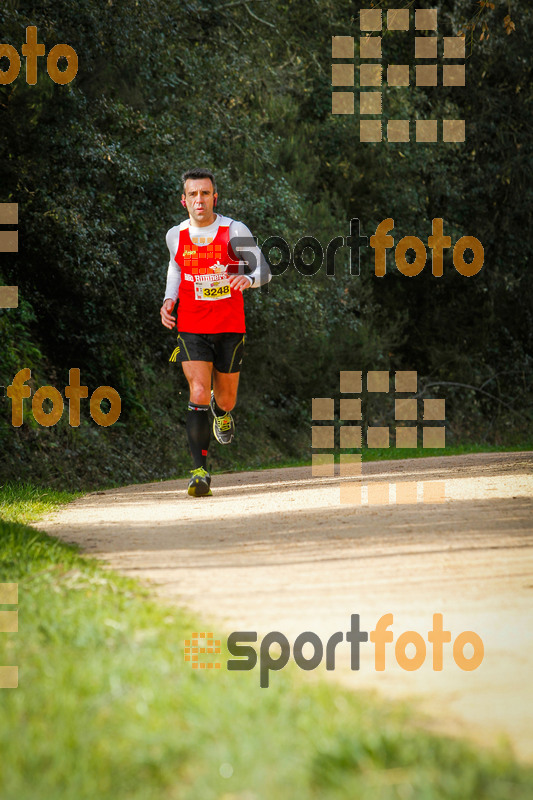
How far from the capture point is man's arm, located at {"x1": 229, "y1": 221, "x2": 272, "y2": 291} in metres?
8.43

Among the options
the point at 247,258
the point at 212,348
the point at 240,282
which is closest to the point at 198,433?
the point at 212,348

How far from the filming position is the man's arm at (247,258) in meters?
8.43

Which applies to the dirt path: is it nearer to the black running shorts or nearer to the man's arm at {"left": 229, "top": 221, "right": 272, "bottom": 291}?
the black running shorts

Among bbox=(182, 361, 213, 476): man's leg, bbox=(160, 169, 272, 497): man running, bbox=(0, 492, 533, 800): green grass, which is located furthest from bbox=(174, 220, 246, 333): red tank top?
bbox=(0, 492, 533, 800): green grass

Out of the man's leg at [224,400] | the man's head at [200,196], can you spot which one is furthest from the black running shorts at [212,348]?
the man's head at [200,196]

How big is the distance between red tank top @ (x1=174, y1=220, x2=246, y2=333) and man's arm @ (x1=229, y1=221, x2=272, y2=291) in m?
0.06

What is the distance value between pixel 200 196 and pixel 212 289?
0.75 m

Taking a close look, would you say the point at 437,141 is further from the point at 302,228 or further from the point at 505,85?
the point at 302,228

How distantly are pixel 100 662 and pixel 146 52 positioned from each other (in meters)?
13.4

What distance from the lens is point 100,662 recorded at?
124 inches

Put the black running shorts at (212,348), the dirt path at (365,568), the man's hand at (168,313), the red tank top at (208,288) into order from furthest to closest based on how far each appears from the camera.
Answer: the black running shorts at (212,348), the man's hand at (168,313), the red tank top at (208,288), the dirt path at (365,568)

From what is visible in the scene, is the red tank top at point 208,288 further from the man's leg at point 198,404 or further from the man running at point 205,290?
the man's leg at point 198,404

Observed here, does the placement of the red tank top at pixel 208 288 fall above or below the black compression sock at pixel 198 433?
above

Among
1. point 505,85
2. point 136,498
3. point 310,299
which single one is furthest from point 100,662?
point 505,85
